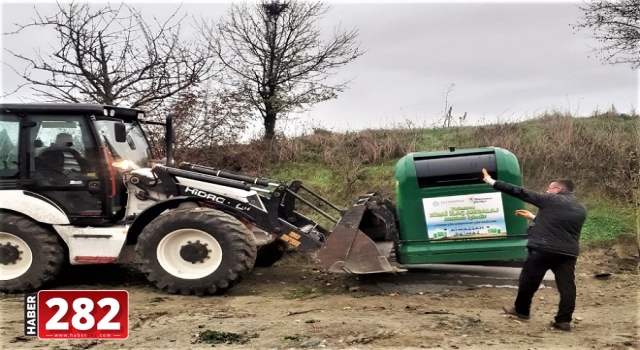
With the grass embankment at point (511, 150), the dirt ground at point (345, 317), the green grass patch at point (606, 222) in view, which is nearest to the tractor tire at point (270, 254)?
the dirt ground at point (345, 317)

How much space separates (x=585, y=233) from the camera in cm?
827

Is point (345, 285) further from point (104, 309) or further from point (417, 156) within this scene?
point (104, 309)

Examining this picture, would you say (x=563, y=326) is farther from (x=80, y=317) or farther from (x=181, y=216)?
(x=80, y=317)

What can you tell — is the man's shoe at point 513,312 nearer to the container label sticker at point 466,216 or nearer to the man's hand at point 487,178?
the container label sticker at point 466,216

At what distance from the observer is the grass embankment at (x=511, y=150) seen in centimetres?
923

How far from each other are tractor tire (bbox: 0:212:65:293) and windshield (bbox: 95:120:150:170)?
4.03 feet

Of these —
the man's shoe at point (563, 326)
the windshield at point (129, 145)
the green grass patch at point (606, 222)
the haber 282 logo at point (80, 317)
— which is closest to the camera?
the haber 282 logo at point (80, 317)

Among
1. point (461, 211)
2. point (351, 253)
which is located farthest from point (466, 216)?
point (351, 253)

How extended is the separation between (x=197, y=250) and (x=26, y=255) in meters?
2.12

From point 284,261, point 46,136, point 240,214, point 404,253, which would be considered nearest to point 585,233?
point 404,253

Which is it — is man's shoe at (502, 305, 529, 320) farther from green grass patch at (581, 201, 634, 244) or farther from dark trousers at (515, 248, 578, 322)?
green grass patch at (581, 201, 634, 244)

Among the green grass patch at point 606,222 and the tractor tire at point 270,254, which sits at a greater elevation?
the green grass patch at point 606,222

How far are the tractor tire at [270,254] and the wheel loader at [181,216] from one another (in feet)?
3.24

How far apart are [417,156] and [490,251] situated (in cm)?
135
